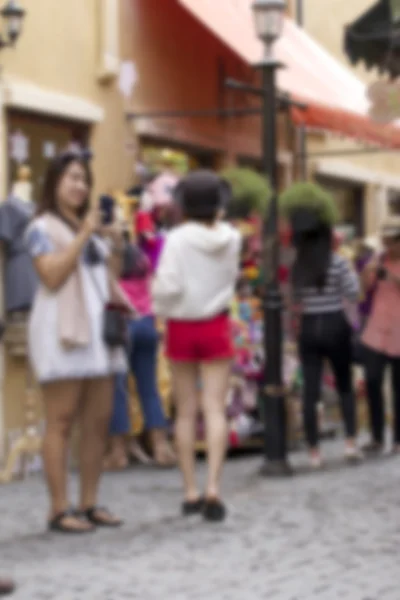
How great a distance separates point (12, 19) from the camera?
1047cm

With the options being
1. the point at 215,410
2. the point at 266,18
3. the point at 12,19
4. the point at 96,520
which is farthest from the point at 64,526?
the point at 266,18

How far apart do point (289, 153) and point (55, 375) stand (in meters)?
9.89

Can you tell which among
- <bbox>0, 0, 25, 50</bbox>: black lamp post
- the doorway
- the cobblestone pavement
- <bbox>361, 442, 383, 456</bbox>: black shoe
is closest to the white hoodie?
the cobblestone pavement

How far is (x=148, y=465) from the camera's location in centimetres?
1124

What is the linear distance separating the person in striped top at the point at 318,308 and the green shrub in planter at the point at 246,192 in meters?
0.72

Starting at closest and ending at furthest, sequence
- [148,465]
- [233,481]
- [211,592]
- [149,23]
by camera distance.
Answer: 1. [211,592]
2. [233,481]
3. [148,465]
4. [149,23]

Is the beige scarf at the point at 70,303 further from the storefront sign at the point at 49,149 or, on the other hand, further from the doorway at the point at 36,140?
the storefront sign at the point at 49,149

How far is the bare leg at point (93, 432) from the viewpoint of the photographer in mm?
7742

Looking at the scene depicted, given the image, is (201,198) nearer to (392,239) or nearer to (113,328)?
(113,328)

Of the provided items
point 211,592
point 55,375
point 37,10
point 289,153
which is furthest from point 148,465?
point 289,153

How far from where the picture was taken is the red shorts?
812cm

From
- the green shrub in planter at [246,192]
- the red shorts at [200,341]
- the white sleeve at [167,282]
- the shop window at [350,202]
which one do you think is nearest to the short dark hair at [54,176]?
the white sleeve at [167,282]

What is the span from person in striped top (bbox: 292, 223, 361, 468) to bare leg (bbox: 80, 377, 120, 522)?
329cm

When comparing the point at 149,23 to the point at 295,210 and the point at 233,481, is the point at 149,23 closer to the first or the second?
the point at 295,210
